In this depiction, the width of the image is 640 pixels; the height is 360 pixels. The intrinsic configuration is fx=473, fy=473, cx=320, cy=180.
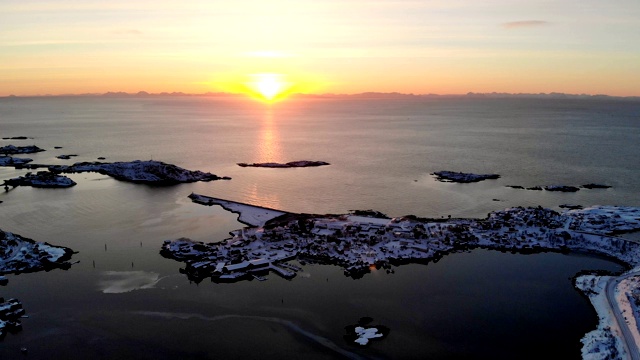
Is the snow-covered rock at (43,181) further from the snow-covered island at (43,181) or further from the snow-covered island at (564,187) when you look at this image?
the snow-covered island at (564,187)

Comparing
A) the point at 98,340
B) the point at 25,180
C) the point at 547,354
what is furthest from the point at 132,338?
the point at 25,180

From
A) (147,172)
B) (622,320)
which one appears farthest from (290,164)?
(622,320)

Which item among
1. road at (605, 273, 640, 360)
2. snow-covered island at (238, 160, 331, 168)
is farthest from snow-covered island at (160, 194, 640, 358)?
snow-covered island at (238, 160, 331, 168)

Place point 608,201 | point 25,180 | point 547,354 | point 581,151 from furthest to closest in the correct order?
point 581,151, point 25,180, point 608,201, point 547,354

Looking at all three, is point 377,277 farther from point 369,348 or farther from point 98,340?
point 98,340

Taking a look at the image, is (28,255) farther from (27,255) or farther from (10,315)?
(10,315)

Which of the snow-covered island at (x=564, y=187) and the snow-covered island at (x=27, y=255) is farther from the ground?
the snow-covered island at (x=564, y=187)

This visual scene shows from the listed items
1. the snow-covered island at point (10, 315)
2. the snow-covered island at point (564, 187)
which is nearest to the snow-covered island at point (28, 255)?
the snow-covered island at point (10, 315)
